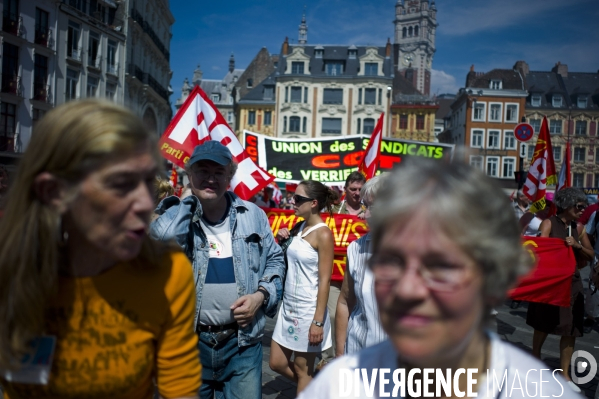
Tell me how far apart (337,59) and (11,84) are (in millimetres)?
34854

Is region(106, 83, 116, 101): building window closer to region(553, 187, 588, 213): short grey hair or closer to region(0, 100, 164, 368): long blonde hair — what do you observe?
region(553, 187, 588, 213): short grey hair

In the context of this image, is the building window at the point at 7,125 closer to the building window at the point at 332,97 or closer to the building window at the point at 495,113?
the building window at the point at 332,97

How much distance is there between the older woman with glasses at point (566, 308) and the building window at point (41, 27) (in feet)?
95.4

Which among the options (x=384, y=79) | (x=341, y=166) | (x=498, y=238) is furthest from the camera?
(x=384, y=79)

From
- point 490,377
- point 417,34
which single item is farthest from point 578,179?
point 417,34

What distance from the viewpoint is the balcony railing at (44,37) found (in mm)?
27603

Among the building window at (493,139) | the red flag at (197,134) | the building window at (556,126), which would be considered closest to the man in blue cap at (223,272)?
A: the red flag at (197,134)

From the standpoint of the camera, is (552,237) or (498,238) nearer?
(498,238)

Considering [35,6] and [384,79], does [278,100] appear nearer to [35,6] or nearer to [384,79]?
[384,79]

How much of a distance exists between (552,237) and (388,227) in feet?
18.0

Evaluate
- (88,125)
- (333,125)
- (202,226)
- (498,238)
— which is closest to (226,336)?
(202,226)

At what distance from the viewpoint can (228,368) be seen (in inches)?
122

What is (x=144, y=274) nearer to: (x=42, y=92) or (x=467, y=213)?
(x=467, y=213)

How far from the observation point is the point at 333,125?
2071 inches
